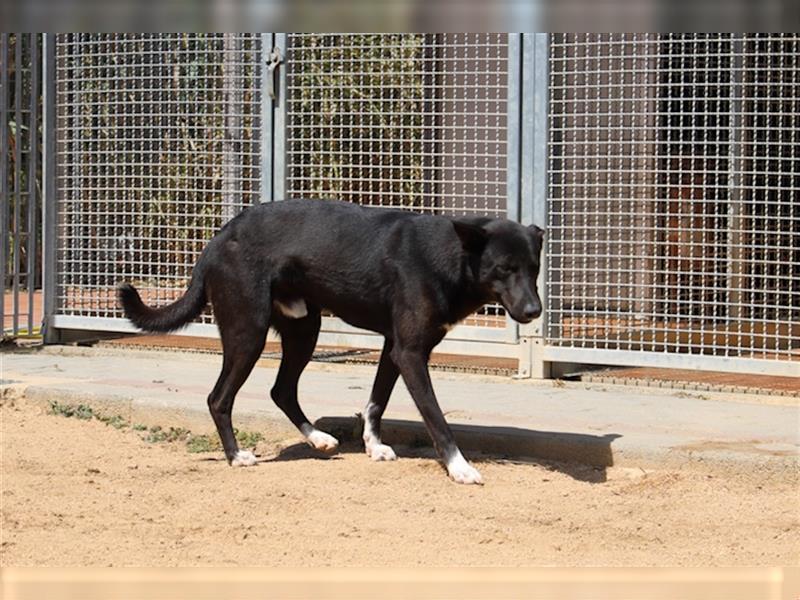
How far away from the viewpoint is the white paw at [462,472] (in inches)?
244

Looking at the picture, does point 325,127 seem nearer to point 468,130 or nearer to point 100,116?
point 468,130

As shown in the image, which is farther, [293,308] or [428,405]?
[293,308]

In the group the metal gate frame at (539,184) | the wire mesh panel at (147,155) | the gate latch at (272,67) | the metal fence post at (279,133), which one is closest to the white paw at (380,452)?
the metal gate frame at (539,184)

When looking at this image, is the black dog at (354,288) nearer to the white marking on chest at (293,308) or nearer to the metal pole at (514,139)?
the white marking on chest at (293,308)

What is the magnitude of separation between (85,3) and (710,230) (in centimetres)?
687

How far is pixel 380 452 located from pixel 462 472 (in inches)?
26.4

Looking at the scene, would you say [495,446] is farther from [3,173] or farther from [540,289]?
[3,173]

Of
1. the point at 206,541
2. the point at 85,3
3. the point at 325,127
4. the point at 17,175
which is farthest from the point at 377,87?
the point at 85,3

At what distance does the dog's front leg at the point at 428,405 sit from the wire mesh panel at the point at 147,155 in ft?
13.1

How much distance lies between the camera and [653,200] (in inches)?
332

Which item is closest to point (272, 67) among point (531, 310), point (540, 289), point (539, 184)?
point (539, 184)

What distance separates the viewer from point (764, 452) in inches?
251

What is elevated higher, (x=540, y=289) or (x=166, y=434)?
(x=540, y=289)

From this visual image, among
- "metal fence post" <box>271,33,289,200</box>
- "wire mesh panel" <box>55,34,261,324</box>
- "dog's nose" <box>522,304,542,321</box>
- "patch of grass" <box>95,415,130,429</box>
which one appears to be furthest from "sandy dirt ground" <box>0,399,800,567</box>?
"wire mesh panel" <box>55,34,261,324</box>
